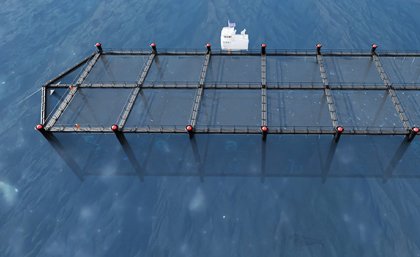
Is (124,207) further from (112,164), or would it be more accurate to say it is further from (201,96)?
(201,96)

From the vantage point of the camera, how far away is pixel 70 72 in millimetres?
68312

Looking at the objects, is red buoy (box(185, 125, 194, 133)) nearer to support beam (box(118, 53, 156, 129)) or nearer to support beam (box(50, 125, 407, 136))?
support beam (box(50, 125, 407, 136))

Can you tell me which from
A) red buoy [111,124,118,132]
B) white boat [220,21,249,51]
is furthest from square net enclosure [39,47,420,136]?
white boat [220,21,249,51]

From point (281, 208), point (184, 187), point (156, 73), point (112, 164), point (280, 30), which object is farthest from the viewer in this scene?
point (280, 30)

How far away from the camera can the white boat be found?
69.8 meters

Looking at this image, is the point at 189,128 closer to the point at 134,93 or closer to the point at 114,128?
the point at 114,128

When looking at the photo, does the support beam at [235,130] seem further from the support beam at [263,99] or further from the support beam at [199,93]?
the support beam at [199,93]

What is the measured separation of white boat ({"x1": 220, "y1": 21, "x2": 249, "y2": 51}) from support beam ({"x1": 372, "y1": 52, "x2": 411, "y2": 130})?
27.8 m

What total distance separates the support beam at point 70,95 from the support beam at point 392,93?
198 feet

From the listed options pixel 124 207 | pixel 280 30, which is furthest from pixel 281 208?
pixel 280 30

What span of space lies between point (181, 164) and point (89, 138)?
19.4 metres

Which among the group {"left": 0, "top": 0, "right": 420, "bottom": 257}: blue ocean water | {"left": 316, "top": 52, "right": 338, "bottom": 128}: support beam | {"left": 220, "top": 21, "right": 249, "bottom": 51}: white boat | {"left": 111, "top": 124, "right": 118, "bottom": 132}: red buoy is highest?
{"left": 220, "top": 21, "right": 249, "bottom": 51}: white boat

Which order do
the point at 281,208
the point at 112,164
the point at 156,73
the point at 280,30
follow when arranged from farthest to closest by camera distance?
the point at 280,30 < the point at 156,73 < the point at 112,164 < the point at 281,208

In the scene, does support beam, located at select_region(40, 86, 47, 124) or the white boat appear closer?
support beam, located at select_region(40, 86, 47, 124)
